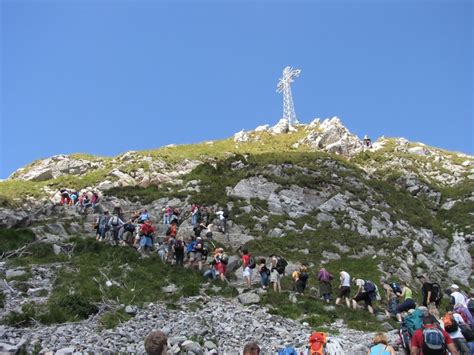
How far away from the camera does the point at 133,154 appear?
2231 inches

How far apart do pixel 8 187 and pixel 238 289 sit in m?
33.4

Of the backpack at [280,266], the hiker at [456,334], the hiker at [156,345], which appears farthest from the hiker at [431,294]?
the hiker at [156,345]

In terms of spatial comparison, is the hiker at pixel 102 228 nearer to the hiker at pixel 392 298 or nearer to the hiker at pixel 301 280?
the hiker at pixel 301 280

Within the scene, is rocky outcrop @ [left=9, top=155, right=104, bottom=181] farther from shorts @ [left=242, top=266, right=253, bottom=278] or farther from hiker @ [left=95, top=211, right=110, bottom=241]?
shorts @ [left=242, top=266, right=253, bottom=278]

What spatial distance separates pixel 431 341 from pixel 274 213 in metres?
26.6

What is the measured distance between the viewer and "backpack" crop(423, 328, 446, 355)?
33.5 ft

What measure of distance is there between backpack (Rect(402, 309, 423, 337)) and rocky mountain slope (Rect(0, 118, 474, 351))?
7051 millimetres

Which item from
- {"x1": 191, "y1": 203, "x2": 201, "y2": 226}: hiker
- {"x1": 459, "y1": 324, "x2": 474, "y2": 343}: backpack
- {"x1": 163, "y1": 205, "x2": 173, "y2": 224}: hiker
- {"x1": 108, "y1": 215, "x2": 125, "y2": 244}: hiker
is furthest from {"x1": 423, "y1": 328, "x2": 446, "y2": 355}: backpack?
{"x1": 163, "y1": 205, "x2": 173, "y2": 224}: hiker

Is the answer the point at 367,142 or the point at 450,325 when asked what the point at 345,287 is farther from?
the point at 367,142

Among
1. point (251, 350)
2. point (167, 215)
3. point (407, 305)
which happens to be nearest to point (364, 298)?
point (407, 305)

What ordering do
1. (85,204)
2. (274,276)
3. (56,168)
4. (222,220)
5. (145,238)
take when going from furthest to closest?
(56,168) → (85,204) → (222,220) → (145,238) → (274,276)

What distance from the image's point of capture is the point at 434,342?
10227mm

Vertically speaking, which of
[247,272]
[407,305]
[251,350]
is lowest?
[251,350]

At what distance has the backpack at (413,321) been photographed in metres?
12.1
